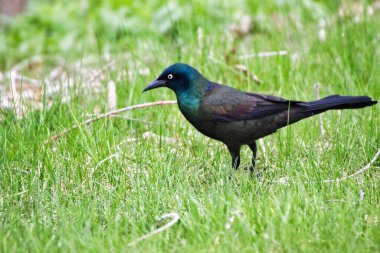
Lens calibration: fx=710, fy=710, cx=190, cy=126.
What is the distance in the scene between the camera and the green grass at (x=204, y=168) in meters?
3.35

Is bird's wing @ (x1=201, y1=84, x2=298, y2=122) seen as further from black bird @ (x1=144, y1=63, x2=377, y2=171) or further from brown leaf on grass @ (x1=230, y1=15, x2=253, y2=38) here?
brown leaf on grass @ (x1=230, y1=15, x2=253, y2=38)

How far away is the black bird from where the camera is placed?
14.8ft

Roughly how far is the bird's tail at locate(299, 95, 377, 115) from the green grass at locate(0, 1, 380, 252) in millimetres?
244

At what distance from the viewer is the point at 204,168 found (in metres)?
4.51

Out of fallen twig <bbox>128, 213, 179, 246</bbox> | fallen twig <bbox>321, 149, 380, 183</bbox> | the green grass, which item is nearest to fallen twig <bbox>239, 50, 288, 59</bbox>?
the green grass

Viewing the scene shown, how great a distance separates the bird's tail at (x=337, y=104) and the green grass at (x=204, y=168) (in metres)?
0.24

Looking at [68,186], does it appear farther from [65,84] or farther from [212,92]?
[65,84]

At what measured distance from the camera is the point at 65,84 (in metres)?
6.30

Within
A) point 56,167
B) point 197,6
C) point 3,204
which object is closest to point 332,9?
point 197,6

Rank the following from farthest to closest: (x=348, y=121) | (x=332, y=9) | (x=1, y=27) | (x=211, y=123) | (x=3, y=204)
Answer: (x=1, y=27) → (x=332, y=9) → (x=348, y=121) → (x=211, y=123) → (x=3, y=204)

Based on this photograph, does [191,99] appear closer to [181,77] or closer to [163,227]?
[181,77]

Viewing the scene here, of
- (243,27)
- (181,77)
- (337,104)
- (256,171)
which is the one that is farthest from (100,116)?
(243,27)

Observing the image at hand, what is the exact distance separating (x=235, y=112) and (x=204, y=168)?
1.35ft

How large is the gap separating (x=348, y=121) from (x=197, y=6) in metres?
4.00
